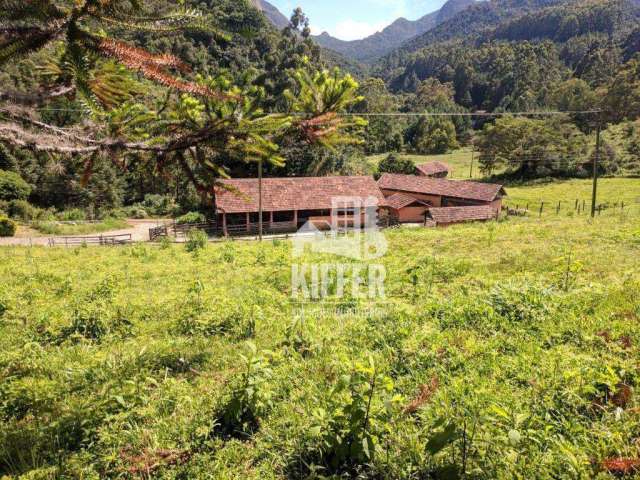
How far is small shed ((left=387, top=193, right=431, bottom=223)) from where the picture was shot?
34.7m

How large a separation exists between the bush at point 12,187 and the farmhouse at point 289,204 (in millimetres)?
18025

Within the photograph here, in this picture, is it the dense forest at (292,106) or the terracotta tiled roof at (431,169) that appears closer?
the dense forest at (292,106)

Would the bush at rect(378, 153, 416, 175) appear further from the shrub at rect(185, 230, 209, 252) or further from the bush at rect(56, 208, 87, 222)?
the shrub at rect(185, 230, 209, 252)

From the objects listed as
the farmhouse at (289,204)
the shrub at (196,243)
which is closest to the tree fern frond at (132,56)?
the shrub at (196,243)

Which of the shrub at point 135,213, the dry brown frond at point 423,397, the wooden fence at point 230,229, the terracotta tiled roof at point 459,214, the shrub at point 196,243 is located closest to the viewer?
the dry brown frond at point 423,397

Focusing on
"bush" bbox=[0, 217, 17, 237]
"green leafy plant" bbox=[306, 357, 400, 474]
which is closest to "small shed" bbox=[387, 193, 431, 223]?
"bush" bbox=[0, 217, 17, 237]

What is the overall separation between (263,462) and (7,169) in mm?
42626

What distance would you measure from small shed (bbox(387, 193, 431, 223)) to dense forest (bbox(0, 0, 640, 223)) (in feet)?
22.3

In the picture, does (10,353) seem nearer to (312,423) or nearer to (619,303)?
(312,423)

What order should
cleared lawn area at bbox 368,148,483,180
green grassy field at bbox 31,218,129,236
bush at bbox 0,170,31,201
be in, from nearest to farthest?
green grassy field at bbox 31,218,129,236, bush at bbox 0,170,31,201, cleared lawn area at bbox 368,148,483,180

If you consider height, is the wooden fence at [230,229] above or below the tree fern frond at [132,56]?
below

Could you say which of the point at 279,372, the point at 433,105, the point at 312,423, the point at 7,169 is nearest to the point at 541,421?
the point at 312,423

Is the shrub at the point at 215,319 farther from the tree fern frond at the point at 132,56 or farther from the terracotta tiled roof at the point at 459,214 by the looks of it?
the terracotta tiled roof at the point at 459,214

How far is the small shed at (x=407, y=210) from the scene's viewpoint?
3472 cm
